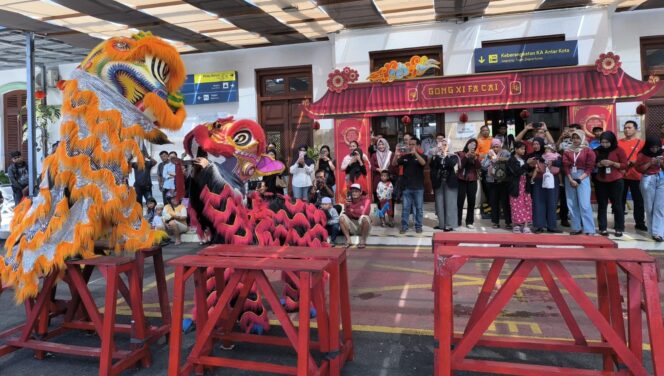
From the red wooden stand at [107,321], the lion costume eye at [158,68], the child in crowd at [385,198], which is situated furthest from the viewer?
the child in crowd at [385,198]

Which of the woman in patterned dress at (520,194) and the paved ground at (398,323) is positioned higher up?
the woman in patterned dress at (520,194)

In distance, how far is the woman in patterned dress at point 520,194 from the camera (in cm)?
709

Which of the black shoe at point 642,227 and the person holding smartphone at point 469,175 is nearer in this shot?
the black shoe at point 642,227

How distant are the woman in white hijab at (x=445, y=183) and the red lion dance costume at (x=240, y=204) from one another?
385 cm

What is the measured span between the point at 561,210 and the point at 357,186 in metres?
3.37

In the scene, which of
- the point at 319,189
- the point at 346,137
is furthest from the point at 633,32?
the point at 319,189

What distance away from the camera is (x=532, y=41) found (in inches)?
372

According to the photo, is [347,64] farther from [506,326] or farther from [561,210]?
[506,326]

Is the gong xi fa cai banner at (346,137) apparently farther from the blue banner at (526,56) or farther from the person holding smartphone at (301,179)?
the blue banner at (526,56)

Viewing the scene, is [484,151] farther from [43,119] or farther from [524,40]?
[43,119]

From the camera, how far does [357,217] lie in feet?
24.0

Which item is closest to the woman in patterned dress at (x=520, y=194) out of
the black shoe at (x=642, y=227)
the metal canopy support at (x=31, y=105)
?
the black shoe at (x=642, y=227)

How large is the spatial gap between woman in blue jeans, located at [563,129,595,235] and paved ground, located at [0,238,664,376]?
1736mm

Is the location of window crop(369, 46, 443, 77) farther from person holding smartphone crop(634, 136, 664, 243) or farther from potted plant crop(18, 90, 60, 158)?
potted plant crop(18, 90, 60, 158)
